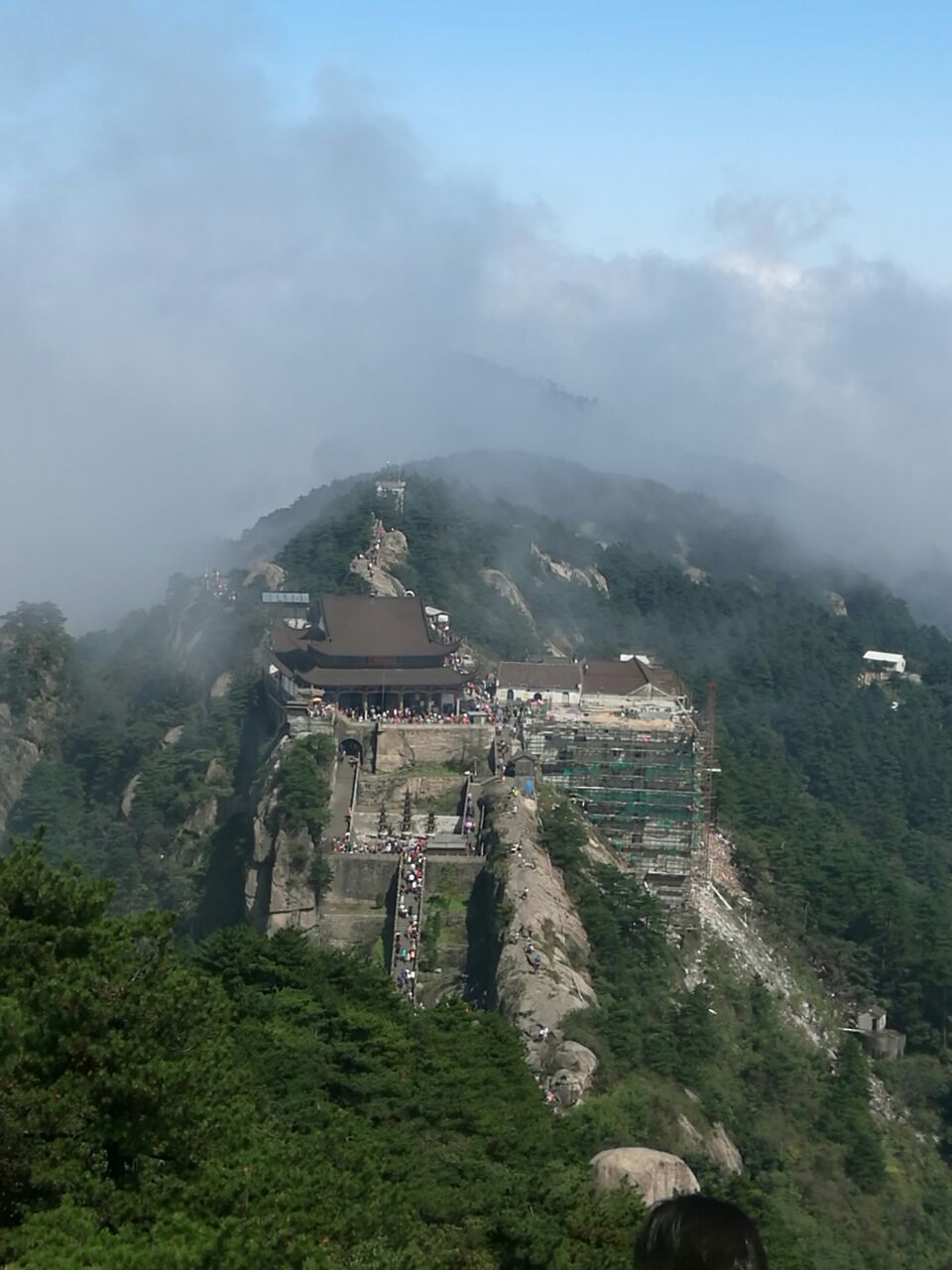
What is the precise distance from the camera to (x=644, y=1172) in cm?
3014

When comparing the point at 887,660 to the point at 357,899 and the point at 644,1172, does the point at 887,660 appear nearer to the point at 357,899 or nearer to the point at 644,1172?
the point at 357,899

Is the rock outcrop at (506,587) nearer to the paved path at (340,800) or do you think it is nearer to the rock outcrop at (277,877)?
the paved path at (340,800)

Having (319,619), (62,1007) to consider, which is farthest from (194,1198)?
(319,619)

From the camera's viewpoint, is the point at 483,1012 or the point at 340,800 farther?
the point at 340,800

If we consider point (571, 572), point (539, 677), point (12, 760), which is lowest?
point (12, 760)

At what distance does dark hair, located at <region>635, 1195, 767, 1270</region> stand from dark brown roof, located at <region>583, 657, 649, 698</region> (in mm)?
54762

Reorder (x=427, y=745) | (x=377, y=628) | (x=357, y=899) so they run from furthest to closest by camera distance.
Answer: (x=377, y=628) < (x=427, y=745) < (x=357, y=899)

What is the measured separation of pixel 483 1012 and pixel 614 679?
29705 mm

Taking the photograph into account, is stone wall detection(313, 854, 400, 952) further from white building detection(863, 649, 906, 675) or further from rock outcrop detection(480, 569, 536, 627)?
white building detection(863, 649, 906, 675)

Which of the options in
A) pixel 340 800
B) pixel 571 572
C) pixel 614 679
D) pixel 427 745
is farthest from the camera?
pixel 571 572

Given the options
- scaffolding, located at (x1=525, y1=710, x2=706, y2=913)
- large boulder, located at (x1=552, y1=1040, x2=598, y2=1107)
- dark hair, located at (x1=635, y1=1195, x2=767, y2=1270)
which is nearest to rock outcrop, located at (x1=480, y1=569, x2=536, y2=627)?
scaffolding, located at (x1=525, y1=710, x2=706, y2=913)

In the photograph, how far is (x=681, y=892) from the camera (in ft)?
182

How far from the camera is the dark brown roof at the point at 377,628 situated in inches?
2398

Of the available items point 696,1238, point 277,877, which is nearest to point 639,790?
point 277,877
